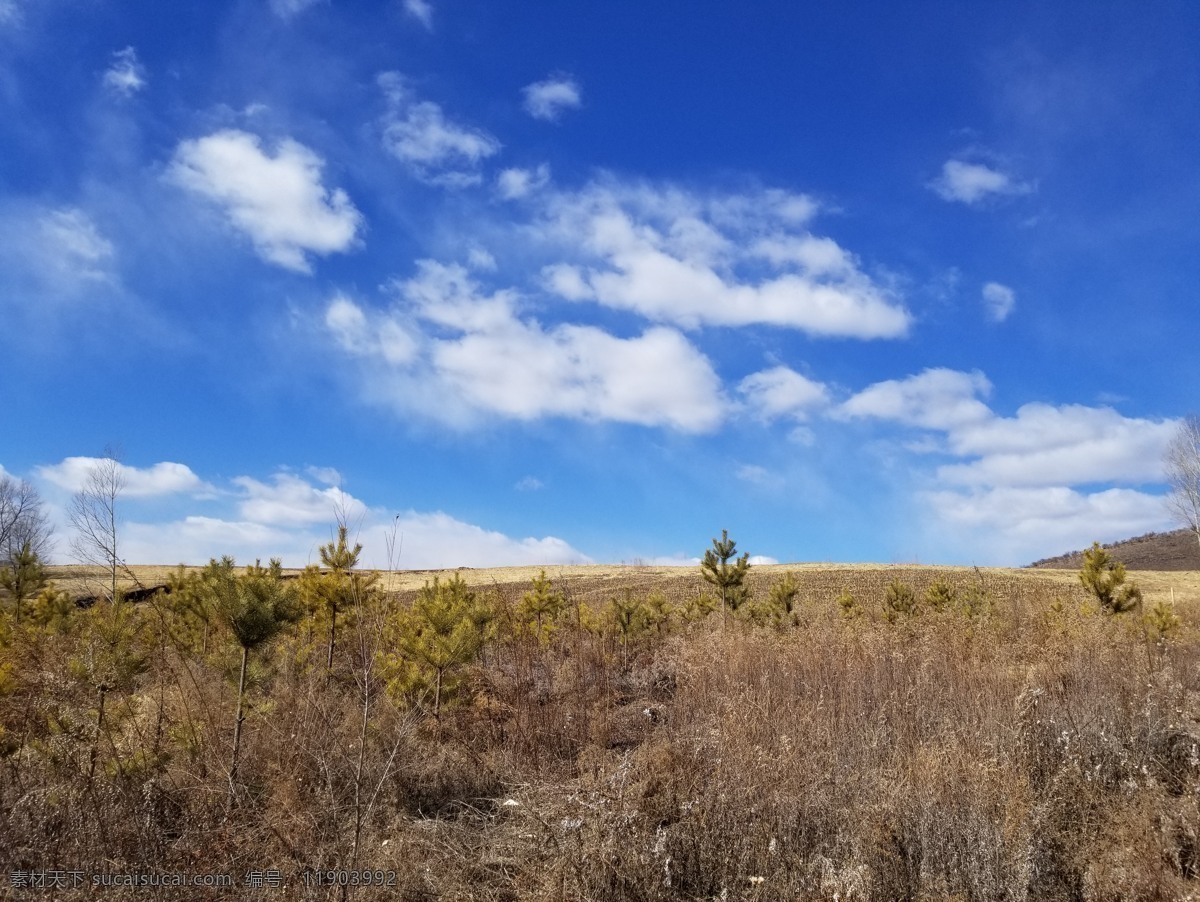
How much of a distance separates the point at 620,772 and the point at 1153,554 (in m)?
115

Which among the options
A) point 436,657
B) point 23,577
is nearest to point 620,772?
point 436,657

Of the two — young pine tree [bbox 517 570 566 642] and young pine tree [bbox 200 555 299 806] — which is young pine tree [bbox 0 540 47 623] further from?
young pine tree [bbox 200 555 299 806]

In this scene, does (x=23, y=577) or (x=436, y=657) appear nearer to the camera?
(x=436, y=657)

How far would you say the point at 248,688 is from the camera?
6.28 metres

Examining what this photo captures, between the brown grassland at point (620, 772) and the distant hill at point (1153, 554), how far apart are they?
85.6 m

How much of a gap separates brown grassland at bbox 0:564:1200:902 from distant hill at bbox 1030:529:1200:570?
281ft

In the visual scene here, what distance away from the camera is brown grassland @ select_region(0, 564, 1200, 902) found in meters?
4.02

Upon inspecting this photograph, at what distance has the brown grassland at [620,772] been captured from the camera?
402 cm

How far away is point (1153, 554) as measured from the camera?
300 ft

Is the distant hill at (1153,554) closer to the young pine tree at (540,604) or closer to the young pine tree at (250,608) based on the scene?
the young pine tree at (540,604)

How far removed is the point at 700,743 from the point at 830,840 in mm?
1439

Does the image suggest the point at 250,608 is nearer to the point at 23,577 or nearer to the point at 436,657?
the point at 436,657

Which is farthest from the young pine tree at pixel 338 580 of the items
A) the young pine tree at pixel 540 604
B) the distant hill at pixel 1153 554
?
the distant hill at pixel 1153 554

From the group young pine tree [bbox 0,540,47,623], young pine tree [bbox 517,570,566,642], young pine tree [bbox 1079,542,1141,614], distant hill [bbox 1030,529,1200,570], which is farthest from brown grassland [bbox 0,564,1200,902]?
distant hill [bbox 1030,529,1200,570]
